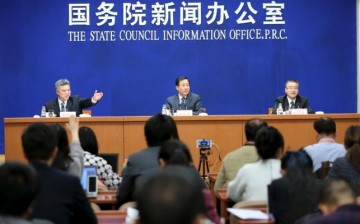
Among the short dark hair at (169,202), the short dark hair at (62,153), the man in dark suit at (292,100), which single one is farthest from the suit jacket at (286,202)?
the man in dark suit at (292,100)

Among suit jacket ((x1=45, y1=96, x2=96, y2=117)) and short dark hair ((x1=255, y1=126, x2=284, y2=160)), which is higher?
suit jacket ((x1=45, y1=96, x2=96, y2=117))

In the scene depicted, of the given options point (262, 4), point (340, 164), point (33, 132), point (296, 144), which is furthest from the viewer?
point (262, 4)

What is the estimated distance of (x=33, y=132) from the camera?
3396mm

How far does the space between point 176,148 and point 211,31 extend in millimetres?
7397

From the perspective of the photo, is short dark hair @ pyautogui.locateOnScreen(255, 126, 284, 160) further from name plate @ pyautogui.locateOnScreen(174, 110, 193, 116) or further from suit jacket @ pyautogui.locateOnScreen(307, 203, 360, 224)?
name plate @ pyautogui.locateOnScreen(174, 110, 193, 116)

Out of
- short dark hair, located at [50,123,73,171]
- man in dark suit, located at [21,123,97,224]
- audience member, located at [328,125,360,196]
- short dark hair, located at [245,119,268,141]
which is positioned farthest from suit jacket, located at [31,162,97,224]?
short dark hair, located at [245,119,268,141]

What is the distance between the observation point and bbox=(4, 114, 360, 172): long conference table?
8.22 meters

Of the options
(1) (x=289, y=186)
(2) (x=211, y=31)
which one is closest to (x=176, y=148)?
(1) (x=289, y=186)

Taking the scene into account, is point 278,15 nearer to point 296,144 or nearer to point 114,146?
point 296,144

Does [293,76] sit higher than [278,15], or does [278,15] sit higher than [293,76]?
[278,15]

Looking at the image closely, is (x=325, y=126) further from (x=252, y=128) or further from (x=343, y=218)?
(x=343, y=218)

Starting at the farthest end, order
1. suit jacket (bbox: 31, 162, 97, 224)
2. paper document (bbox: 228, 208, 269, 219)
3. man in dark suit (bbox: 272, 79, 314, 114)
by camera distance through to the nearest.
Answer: man in dark suit (bbox: 272, 79, 314, 114), paper document (bbox: 228, 208, 269, 219), suit jacket (bbox: 31, 162, 97, 224)

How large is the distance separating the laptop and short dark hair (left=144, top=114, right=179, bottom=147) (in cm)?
43

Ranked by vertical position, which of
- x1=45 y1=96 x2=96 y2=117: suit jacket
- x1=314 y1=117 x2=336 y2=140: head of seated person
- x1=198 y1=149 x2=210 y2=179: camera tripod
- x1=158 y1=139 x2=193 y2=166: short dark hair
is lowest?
x1=198 y1=149 x2=210 y2=179: camera tripod
